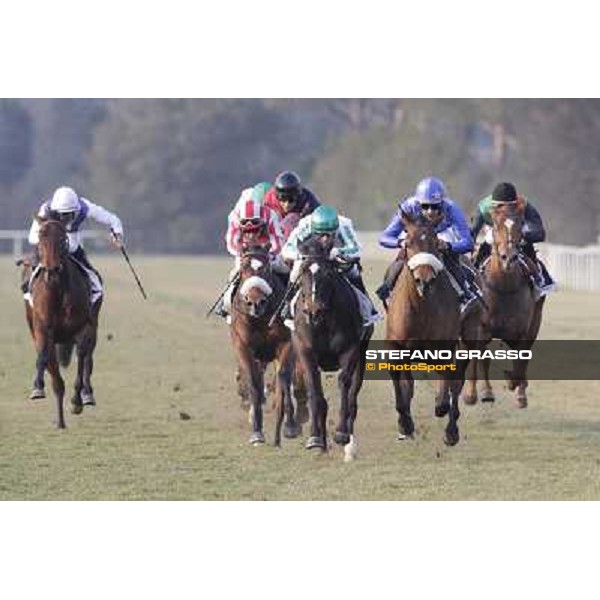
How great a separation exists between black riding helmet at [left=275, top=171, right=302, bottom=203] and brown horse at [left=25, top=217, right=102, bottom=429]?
6.06 ft

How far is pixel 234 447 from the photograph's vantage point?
13.7 metres

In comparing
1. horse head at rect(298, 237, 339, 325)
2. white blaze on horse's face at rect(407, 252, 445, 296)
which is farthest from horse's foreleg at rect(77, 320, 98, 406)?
white blaze on horse's face at rect(407, 252, 445, 296)

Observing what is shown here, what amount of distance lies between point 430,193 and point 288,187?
1091mm

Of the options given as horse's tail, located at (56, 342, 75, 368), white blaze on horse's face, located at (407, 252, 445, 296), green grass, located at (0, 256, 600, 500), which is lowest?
green grass, located at (0, 256, 600, 500)

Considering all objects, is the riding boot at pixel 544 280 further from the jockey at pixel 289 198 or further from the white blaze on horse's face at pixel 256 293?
the white blaze on horse's face at pixel 256 293

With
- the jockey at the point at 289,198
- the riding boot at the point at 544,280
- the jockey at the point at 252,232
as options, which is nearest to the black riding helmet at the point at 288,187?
the jockey at the point at 289,198

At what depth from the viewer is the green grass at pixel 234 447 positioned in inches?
458

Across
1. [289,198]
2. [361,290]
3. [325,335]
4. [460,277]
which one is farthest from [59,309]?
[460,277]

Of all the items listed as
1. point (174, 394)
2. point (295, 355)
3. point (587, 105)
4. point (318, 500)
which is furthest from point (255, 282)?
point (587, 105)

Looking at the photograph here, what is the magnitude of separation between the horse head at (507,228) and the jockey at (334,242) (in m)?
2.21

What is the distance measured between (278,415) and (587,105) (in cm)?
3839

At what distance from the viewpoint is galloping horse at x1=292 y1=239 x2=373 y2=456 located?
11.9 meters

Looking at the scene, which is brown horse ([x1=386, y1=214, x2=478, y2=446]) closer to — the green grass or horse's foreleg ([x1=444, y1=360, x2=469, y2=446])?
horse's foreleg ([x1=444, y1=360, x2=469, y2=446])

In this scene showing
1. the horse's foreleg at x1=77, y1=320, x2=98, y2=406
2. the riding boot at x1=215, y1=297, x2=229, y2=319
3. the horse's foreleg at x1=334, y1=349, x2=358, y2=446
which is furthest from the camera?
the horse's foreleg at x1=77, y1=320, x2=98, y2=406
